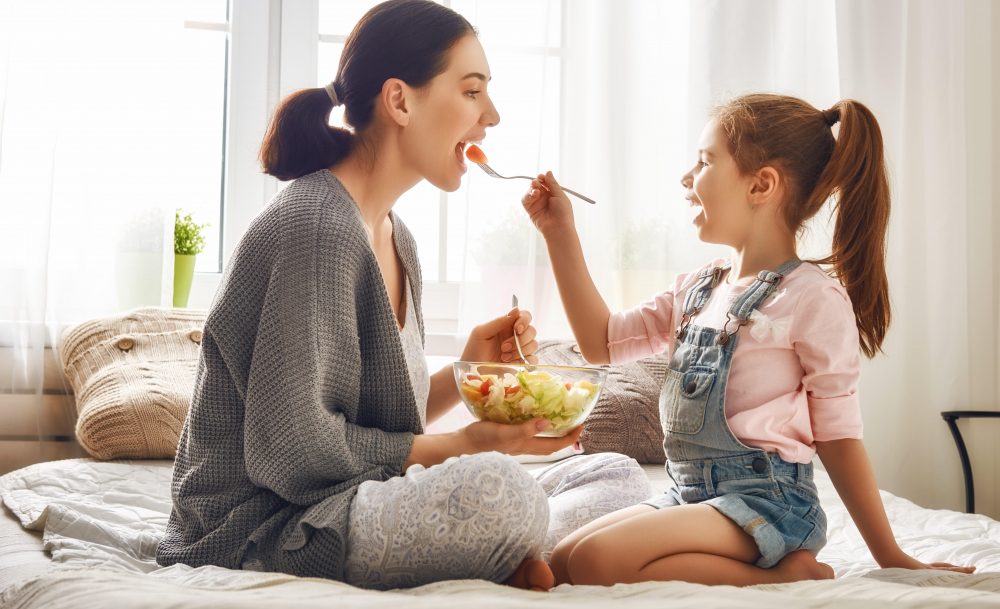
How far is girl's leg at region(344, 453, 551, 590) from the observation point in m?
1.11

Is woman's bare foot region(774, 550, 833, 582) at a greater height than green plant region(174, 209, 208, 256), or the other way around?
green plant region(174, 209, 208, 256)

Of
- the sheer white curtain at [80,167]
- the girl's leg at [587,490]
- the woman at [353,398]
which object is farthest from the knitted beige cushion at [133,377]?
the girl's leg at [587,490]

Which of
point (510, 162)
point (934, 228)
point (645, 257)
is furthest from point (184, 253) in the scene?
point (934, 228)

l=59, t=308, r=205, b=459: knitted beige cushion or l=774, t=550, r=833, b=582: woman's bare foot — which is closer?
l=774, t=550, r=833, b=582: woman's bare foot

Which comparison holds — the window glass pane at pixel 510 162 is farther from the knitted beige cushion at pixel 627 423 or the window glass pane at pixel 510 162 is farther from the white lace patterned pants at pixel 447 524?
the white lace patterned pants at pixel 447 524

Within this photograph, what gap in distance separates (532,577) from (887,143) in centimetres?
228

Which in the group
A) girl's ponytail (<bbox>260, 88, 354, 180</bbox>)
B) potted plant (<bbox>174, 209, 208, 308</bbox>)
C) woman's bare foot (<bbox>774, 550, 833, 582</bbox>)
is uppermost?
girl's ponytail (<bbox>260, 88, 354, 180</bbox>)

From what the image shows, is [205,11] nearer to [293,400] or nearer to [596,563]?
[293,400]

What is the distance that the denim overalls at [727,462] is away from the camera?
1.35 meters

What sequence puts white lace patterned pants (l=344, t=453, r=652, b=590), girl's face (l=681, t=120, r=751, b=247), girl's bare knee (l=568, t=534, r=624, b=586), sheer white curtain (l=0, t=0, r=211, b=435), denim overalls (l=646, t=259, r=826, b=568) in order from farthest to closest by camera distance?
sheer white curtain (l=0, t=0, r=211, b=435), girl's face (l=681, t=120, r=751, b=247), denim overalls (l=646, t=259, r=826, b=568), girl's bare knee (l=568, t=534, r=624, b=586), white lace patterned pants (l=344, t=453, r=652, b=590)

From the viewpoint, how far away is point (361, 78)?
1.49m

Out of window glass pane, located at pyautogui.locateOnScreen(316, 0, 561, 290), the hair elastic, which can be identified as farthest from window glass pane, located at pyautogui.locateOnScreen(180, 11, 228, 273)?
the hair elastic

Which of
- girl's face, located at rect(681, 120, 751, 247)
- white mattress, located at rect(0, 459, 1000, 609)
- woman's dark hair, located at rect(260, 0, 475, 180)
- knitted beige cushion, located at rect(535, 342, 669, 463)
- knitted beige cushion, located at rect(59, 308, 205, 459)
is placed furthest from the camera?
knitted beige cushion, located at rect(535, 342, 669, 463)

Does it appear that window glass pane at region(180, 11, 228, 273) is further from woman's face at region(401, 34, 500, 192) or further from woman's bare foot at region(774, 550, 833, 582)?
woman's bare foot at region(774, 550, 833, 582)
